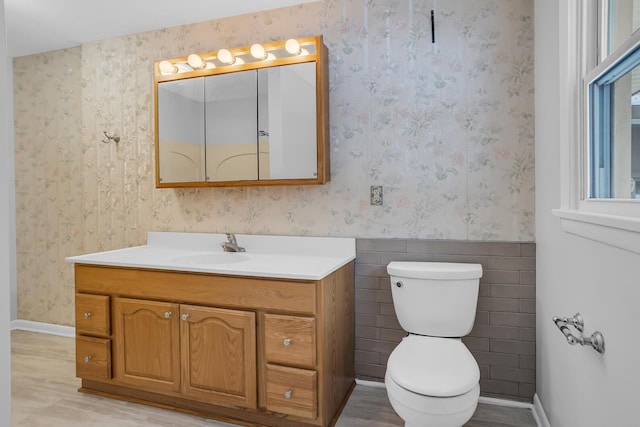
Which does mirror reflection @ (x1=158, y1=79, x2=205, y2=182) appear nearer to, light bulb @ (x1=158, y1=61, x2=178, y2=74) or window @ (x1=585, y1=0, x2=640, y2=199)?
light bulb @ (x1=158, y1=61, x2=178, y2=74)

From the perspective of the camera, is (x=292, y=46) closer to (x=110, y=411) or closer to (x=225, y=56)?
(x=225, y=56)

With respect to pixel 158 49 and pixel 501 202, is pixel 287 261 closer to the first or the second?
pixel 501 202

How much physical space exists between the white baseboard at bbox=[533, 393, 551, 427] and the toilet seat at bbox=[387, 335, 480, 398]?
1.69ft

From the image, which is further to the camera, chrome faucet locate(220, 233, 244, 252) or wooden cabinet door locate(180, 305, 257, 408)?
chrome faucet locate(220, 233, 244, 252)

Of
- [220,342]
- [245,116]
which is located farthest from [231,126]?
[220,342]

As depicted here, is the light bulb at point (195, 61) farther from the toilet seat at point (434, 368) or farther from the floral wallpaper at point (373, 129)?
the toilet seat at point (434, 368)

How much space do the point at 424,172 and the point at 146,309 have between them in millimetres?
1691

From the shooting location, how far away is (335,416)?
1978 mm

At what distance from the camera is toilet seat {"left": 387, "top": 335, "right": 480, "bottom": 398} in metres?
1.45

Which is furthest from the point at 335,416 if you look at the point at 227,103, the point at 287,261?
the point at 227,103

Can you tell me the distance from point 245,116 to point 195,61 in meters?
0.49

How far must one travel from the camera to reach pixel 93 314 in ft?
7.37

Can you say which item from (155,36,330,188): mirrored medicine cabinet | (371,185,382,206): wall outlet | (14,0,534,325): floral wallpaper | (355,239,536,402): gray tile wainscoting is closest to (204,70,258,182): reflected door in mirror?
(155,36,330,188): mirrored medicine cabinet

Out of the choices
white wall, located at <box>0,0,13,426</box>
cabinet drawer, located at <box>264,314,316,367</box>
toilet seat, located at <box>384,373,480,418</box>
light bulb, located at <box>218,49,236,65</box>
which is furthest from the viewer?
light bulb, located at <box>218,49,236,65</box>
